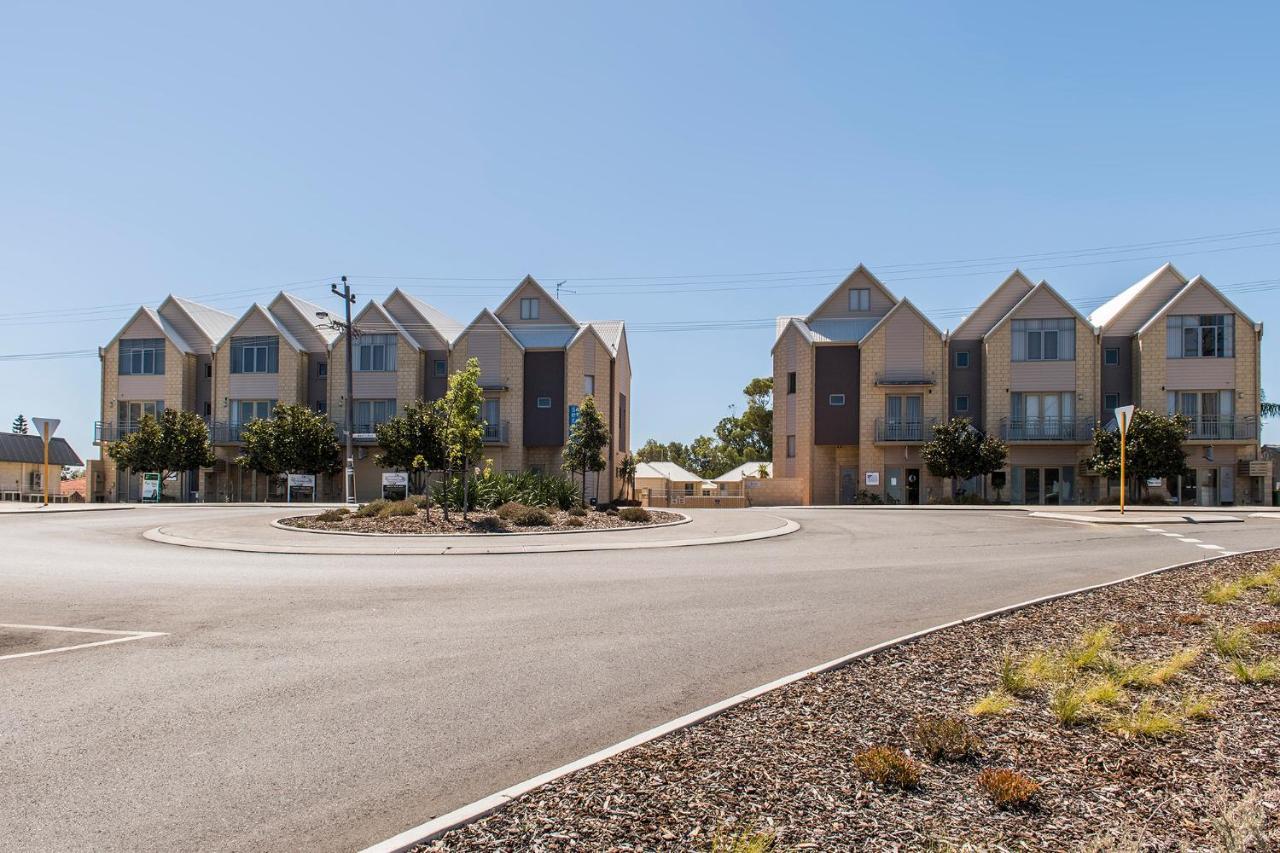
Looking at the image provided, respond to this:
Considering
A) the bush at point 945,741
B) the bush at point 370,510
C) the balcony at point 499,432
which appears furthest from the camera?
the balcony at point 499,432

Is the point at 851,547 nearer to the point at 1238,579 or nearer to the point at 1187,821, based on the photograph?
the point at 1238,579

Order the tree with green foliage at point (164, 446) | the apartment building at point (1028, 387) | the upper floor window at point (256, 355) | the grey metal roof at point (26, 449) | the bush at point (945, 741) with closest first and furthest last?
1. the bush at point (945, 741)
2. the apartment building at point (1028, 387)
3. the tree with green foliage at point (164, 446)
4. the upper floor window at point (256, 355)
5. the grey metal roof at point (26, 449)

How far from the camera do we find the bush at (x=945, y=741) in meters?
5.07

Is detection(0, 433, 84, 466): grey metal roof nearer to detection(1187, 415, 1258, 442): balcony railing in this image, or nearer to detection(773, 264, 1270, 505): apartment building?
detection(773, 264, 1270, 505): apartment building

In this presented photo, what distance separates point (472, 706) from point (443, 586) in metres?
6.56

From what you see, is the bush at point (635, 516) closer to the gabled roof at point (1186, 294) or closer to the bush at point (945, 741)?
the bush at point (945, 741)

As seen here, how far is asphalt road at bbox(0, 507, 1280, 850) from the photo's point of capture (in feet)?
15.0

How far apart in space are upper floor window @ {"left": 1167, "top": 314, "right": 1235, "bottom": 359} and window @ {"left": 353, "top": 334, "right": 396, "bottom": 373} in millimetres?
43373

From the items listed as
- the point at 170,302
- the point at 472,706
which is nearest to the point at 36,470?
the point at 170,302

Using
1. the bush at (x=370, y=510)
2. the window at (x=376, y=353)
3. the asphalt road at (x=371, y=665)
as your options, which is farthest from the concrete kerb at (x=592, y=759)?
the window at (x=376, y=353)

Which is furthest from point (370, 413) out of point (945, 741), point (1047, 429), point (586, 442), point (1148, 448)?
point (945, 741)

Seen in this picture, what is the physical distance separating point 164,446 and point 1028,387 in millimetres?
47190

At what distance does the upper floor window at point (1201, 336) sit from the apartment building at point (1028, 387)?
0.05 m

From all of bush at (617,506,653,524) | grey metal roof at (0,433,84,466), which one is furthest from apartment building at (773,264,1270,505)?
grey metal roof at (0,433,84,466)
